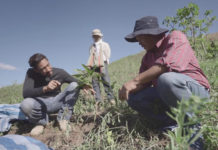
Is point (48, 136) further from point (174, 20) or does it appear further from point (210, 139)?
point (174, 20)

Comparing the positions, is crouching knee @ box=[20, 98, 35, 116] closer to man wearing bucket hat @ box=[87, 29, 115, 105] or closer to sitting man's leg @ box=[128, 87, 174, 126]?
sitting man's leg @ box=[128, 87, 174, 126]

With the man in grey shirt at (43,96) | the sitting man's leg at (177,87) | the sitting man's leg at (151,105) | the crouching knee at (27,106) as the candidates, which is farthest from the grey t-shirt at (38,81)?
the sitting man's leg at (177,87)

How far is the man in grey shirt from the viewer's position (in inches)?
75.0

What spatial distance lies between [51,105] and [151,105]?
116 centimetres

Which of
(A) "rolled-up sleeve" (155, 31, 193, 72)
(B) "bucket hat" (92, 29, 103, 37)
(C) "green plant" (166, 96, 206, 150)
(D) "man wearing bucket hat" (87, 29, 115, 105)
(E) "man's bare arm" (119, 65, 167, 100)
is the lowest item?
(C) "green plant" (166, 96, 206, 150)

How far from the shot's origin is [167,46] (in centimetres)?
124

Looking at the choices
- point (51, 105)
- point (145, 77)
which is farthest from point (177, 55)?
point (51, 105)

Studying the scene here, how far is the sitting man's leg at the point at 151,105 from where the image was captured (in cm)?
144

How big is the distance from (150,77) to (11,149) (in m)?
1.09

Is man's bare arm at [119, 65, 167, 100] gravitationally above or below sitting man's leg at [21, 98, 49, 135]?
above

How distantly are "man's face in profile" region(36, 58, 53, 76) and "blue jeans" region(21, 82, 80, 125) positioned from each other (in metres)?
0.30

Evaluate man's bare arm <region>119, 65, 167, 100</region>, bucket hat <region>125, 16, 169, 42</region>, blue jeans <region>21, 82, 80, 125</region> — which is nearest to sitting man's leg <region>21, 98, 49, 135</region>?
blue jeans <region>21, 82, 80, 125</region>

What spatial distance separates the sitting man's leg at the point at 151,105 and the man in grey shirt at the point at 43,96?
0.62 meters

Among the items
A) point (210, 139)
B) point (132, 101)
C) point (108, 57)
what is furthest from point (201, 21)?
point (210, 139)
